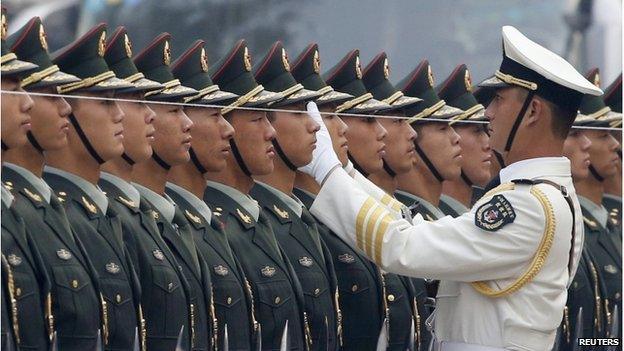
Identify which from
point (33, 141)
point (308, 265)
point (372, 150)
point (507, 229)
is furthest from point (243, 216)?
point (507, 229)

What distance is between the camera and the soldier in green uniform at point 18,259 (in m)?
7.25

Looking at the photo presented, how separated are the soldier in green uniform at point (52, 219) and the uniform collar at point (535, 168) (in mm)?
1534

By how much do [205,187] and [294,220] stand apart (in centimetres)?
48

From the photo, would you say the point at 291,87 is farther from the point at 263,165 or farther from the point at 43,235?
the point at 43,235

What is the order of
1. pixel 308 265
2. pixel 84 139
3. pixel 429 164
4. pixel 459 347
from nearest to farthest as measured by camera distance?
pixel 459 347 < pixel 84 139 < pixel 308 265 < pixel 429 164

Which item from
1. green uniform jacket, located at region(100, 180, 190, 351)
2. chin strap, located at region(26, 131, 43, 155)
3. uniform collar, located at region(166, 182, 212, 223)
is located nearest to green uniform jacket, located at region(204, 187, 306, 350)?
uniform collar, located at region(166, 182, 212, 223)

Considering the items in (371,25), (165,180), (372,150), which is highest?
(371,25)

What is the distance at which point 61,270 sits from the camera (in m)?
7.53

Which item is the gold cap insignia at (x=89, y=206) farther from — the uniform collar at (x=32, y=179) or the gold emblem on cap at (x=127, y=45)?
the gold emblem on cap at (x=127, y=45)

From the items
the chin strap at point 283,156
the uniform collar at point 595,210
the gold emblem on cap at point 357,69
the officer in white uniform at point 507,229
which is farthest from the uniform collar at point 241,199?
the uniform collar at point 595,210

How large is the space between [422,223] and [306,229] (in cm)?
147

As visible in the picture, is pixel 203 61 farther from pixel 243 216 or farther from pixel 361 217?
pixel 361 217

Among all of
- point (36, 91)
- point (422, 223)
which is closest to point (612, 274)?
point (422, 223)

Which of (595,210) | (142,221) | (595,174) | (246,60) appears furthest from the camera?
(595,174)
